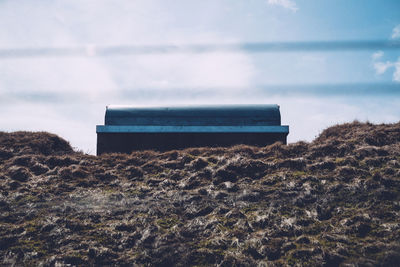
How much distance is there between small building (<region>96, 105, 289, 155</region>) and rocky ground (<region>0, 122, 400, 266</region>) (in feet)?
7.22

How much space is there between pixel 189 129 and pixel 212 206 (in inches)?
313

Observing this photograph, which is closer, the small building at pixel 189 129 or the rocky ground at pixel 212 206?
the rocky ground at pixel 212 206

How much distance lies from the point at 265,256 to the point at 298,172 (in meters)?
5.15

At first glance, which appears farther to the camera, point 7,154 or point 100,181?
point 7,154

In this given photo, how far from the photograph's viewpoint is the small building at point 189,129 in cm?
1842

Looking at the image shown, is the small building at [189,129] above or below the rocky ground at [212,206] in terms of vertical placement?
above

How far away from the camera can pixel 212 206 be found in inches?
444

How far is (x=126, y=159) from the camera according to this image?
15.9 m

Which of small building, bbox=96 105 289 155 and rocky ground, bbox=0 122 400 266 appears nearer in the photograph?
rocky ground, bbox=0 122 400 266

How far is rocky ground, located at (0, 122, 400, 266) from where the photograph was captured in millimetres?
8789

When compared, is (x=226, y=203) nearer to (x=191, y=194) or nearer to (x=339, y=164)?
(x=191, y=194)

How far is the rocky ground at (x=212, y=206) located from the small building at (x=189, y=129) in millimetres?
2201

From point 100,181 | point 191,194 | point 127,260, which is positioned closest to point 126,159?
point 100,181

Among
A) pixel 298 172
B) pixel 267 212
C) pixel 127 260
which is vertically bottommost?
pixel 127 260
